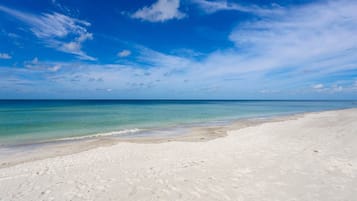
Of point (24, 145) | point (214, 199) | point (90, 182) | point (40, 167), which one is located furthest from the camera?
point (24, 145)

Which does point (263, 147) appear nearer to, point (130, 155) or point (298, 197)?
point (298, 197)

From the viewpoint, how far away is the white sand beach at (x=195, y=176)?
177 inches

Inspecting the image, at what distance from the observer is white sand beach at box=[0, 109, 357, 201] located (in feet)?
14.7

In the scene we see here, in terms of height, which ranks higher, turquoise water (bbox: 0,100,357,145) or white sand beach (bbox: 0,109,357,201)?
white sand beach (bbox: 0,109,357,201)

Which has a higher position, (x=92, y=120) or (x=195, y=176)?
(x=195, y=176)

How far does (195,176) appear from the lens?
18.1 ft

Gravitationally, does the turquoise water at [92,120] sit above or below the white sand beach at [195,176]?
below

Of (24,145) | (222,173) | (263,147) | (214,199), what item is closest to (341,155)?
(263,147)

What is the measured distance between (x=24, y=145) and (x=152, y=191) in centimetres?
998

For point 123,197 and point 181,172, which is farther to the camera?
point 181,172

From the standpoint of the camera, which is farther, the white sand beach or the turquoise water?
the turquoise water

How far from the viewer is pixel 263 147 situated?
866 cm

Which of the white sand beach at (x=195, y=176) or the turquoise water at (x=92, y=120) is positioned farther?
the turquoise water at (x=92, y=120)

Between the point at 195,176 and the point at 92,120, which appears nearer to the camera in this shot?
the point at 195,176
